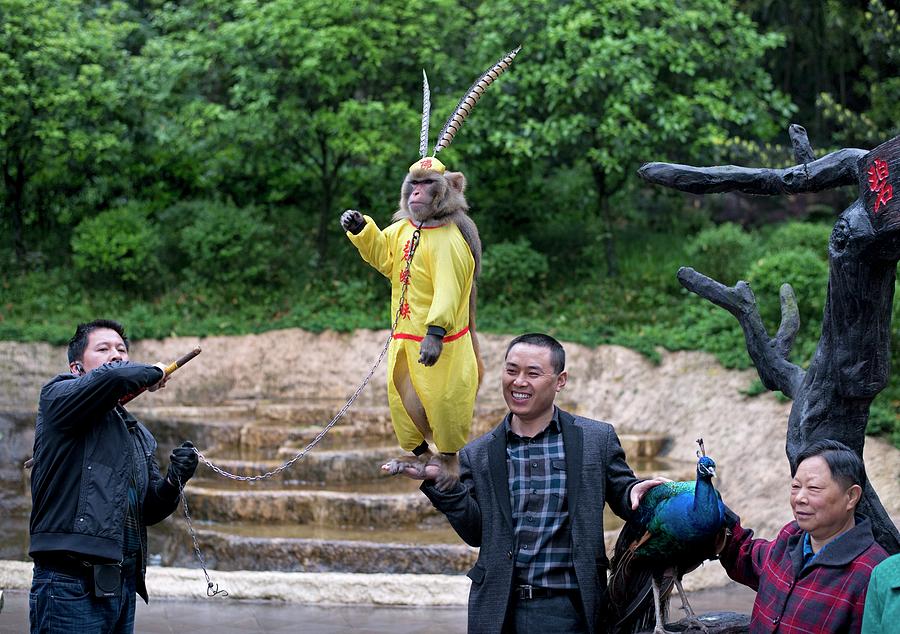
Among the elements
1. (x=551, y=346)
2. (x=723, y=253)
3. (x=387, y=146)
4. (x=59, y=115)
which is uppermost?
(x=59, y=115)

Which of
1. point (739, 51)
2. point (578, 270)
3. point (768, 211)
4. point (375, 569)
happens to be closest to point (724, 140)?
point (739, 51)

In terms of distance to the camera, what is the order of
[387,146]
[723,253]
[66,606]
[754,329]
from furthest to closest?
[723,253] < [387,146] < [754,329] < [66,606]

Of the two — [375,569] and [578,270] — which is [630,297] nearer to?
[578,270]

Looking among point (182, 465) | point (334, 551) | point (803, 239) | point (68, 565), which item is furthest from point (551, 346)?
point (803, 239)

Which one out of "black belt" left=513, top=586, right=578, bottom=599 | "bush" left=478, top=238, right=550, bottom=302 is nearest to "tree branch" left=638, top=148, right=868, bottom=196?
"black belt" left=513, top=586, right=578, bottom=599

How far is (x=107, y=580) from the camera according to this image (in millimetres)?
3674

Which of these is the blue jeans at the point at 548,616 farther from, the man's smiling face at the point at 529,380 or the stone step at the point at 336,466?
the stone step at the point at 336,466

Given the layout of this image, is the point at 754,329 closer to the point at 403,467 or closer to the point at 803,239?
the point at 403,467

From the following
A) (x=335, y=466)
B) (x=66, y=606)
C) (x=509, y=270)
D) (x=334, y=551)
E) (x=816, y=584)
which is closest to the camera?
(x=816, y=584)

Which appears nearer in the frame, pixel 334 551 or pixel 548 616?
pixel 548 616

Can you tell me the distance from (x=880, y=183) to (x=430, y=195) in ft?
5.52

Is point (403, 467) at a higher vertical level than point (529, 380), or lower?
lower

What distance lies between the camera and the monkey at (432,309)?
417 centimetres

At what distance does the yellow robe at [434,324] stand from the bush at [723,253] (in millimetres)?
8426
